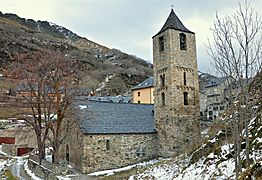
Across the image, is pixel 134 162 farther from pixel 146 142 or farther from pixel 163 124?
pixel 163 124

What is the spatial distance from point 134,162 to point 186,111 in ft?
19.0

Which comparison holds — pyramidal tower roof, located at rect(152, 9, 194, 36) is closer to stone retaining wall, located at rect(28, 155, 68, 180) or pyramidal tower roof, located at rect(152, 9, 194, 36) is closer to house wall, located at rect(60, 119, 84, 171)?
house wall, located at rect(60, 119, 84, 171)

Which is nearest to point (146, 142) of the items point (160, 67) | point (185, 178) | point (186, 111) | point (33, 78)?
point (186, 111)

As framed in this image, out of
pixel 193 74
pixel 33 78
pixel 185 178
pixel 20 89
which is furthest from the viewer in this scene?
pixel 193 74

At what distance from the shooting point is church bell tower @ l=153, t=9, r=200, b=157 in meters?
22.2

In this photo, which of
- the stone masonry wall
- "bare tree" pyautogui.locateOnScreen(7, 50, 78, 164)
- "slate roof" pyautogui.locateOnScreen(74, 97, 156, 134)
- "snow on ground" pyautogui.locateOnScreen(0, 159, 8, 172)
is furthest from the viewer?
"snow on ground" pyautogui.locateOnScreen(0, 159, 8, 172)

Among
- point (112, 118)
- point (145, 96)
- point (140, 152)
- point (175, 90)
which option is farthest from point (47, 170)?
point (145, 96)

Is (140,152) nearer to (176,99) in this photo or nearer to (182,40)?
(176,99)

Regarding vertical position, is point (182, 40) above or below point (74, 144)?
above

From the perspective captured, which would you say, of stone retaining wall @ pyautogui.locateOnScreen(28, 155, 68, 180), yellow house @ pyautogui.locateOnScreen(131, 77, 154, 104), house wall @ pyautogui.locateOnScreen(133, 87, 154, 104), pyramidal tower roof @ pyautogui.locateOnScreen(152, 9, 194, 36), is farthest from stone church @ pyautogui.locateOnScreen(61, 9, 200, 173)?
yellow house @ pyautogui.locateOnScreen(131, 77, 154, 104)

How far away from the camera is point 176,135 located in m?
22.0

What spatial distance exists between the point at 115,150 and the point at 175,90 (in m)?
6.63

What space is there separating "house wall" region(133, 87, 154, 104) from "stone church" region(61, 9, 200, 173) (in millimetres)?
25615

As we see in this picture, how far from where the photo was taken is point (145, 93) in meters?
51.7
